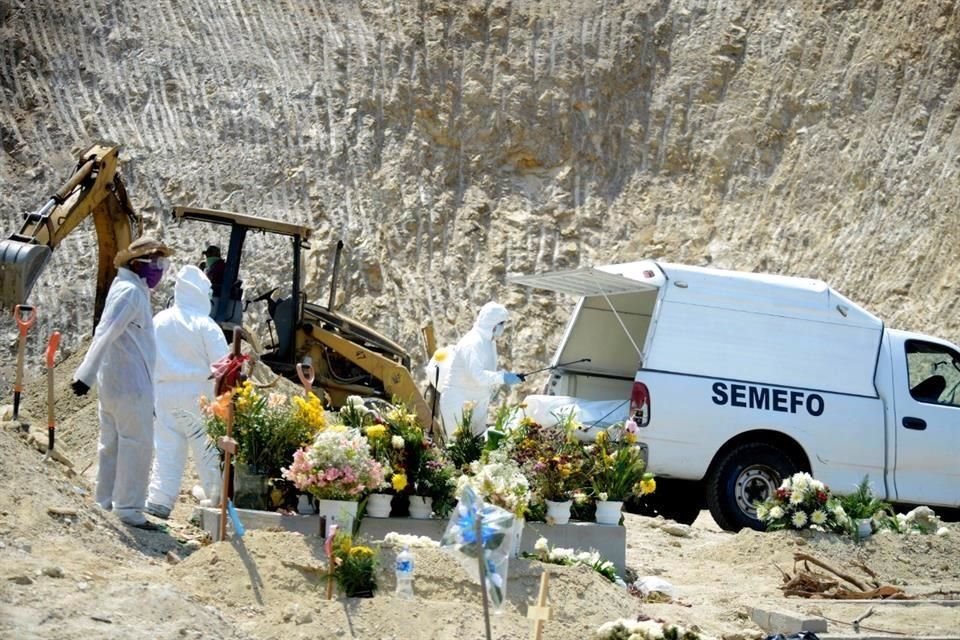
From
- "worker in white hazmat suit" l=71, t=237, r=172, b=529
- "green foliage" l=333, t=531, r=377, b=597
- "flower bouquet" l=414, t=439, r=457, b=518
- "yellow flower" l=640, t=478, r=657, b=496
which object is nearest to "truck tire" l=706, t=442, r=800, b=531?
"yellow flower" l=640, t=478, r=657, b=496

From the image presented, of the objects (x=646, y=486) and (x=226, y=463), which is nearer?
(x=226, y=463)

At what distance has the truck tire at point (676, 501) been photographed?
13.4 meters

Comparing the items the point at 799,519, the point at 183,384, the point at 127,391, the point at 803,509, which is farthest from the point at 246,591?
the point at 803,509

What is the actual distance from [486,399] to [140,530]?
4.00 meters

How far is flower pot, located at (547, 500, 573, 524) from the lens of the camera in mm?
9500

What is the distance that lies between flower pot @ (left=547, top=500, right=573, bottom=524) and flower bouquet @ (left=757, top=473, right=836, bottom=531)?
290cm

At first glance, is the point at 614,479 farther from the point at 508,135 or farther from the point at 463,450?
the point at 508,135

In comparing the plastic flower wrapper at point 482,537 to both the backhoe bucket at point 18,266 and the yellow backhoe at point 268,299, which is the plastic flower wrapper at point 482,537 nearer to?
the yellow backhoe at point 268,299

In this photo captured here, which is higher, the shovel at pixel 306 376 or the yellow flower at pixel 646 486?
the shovel at pixel 306 376

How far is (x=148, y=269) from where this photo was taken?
959 centimetres

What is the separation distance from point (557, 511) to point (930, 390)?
5522 millimetres

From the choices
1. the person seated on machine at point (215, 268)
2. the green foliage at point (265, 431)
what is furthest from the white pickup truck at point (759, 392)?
the person seated on machine at point (215, 268)

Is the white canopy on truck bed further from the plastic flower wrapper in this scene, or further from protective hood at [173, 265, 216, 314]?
the plastic flower wrapper

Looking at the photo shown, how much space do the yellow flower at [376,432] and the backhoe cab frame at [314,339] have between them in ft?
23.0
